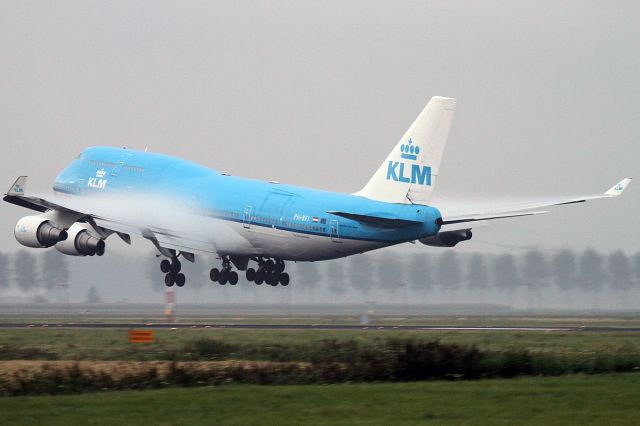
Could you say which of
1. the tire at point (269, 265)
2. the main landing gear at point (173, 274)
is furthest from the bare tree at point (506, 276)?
the main landing gear at point (173, 274)

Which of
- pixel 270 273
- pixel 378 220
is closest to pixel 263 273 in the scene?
pixel 270 273

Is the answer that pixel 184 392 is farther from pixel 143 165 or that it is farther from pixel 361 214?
pixel 143 165

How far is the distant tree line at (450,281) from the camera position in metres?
127

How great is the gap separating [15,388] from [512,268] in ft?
324

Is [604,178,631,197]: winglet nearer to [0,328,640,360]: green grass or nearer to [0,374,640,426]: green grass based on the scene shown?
[0,328,640,360]: green grass

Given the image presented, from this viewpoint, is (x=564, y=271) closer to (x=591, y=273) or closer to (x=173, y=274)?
(x=591, y=273)

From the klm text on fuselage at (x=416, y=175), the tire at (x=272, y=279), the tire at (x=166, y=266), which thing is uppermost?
the klm text on fuselage at (x=416, y=175)

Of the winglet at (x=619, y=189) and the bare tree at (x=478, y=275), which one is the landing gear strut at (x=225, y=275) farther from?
the bare tree at (x=478, y=275)

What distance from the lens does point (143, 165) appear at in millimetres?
75500

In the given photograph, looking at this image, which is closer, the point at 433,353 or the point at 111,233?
the point at 433,353

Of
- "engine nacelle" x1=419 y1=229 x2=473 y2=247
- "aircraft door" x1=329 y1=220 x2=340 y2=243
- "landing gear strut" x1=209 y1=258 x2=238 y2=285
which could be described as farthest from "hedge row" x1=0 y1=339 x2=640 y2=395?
"landing gear strut" x1=209 y1=258 x2=238 y2=285

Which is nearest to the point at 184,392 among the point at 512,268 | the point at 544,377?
the point at 544,377

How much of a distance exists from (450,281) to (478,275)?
3377 mm

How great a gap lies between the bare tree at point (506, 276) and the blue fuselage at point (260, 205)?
201 ft
